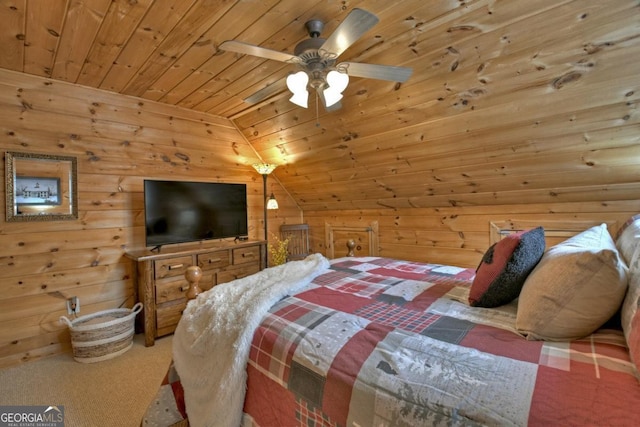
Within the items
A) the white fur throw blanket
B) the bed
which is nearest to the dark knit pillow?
the bed

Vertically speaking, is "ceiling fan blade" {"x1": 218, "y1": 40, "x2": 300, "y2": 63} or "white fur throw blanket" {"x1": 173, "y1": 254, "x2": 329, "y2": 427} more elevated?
"ceiling fan blade" {"x1": 218, "y1": 40, "x2": 300, "y2": 63}

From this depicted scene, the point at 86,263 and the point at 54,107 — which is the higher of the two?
the point at 54,107

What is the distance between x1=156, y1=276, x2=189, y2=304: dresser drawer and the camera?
9.12 feet

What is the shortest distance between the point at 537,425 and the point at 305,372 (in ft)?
2.05

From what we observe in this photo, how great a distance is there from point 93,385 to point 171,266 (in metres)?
1.03

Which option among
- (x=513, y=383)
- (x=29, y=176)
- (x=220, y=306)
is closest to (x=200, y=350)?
(x=220, y=306)

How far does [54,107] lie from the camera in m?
2.61

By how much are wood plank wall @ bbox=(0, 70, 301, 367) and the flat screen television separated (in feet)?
0.94

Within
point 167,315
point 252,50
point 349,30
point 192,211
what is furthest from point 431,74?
point 167,315

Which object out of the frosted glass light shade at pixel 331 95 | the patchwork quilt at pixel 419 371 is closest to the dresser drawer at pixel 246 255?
the patchwork quilt at pixel 419 371

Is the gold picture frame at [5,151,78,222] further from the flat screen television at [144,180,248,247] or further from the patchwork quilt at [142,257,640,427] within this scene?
the patchwork quilt at [142,257,640,427]

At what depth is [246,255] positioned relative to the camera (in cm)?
347

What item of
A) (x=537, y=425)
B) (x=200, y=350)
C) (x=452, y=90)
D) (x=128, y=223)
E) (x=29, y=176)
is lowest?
(x=200, y=350)

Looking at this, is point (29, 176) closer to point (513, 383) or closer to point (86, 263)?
point (86, 263)
